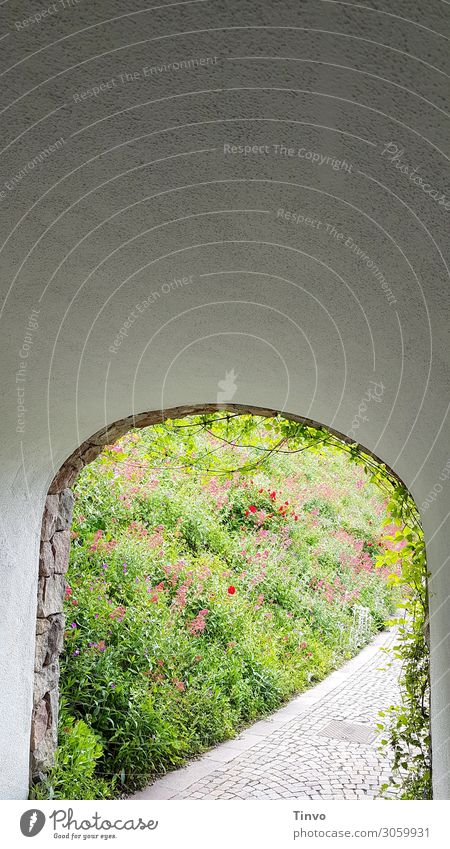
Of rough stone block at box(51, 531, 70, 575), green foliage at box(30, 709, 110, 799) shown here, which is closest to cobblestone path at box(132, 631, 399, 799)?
green foliage at box(30, 709, 110, 799)

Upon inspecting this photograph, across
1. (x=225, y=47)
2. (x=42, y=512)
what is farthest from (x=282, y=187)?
(x=42, y=512)

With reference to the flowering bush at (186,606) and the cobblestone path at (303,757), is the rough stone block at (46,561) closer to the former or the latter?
the flowering bush at (186,606)

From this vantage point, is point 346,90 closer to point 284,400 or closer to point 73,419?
point 284,400

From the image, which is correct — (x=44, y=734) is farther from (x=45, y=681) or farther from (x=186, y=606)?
(x=186, y=606)

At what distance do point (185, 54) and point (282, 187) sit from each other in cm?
38

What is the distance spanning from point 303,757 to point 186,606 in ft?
5.39

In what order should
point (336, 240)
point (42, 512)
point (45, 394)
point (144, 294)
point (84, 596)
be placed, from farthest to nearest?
point (84, 596) → point (42, 512) → point (45, 394) → point (144, 294) → point (336, 240)

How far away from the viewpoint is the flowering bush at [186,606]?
15.4ft

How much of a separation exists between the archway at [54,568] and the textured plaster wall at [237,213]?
2.36 feet

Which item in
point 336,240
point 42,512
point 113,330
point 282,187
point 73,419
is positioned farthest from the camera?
point 42,512

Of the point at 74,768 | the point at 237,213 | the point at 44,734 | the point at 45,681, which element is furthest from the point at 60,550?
the point at 237,213

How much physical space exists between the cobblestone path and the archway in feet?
3.50

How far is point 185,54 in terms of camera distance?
1.18m

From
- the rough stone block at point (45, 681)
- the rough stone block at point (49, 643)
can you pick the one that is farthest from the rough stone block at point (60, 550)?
the rough stone block at point (45, 681)
